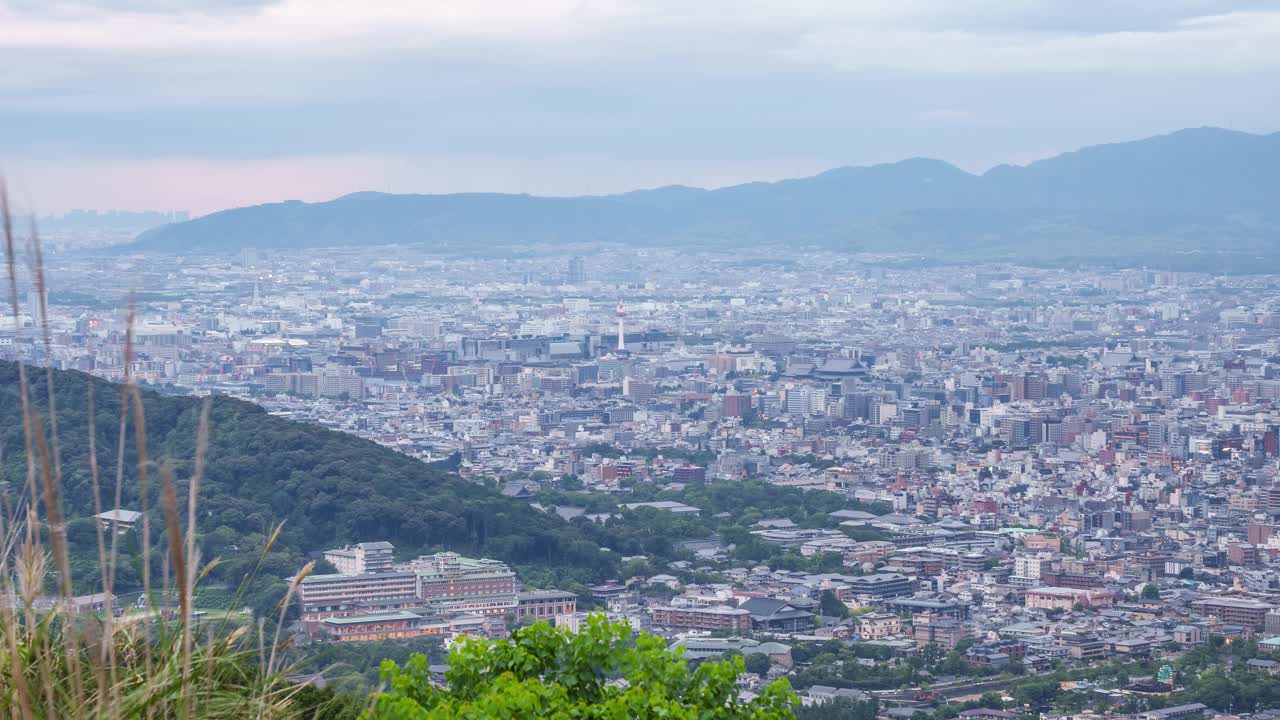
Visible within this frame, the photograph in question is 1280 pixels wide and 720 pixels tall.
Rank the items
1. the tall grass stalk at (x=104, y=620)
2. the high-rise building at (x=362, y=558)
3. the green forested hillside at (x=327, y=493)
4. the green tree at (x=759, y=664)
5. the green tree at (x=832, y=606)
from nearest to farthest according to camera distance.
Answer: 1. the tall grass stalk at (x=104, y=620)
2. the green tree at (x=759, y=664)
3. the high-rise building at (x=362, y=558)
4. the green forested hillside at (x=327, y=493)
5. the green tree at (x=832, y=606)

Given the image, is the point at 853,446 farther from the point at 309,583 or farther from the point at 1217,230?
the point at 1217,230

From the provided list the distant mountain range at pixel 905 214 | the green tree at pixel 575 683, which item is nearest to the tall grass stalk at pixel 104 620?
the green tree at pixel 575 683

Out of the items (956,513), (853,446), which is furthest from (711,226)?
(956,513)

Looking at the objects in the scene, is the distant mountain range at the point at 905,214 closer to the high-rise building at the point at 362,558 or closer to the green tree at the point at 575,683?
the high-rise building at the point at 362,558

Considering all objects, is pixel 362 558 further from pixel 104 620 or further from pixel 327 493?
pixel 104 620

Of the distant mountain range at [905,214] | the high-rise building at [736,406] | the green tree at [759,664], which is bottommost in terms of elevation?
the high-rise building at [736,406]

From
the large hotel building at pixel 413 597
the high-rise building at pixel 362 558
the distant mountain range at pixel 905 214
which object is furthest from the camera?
the distant mountain range at pixel 905 214
